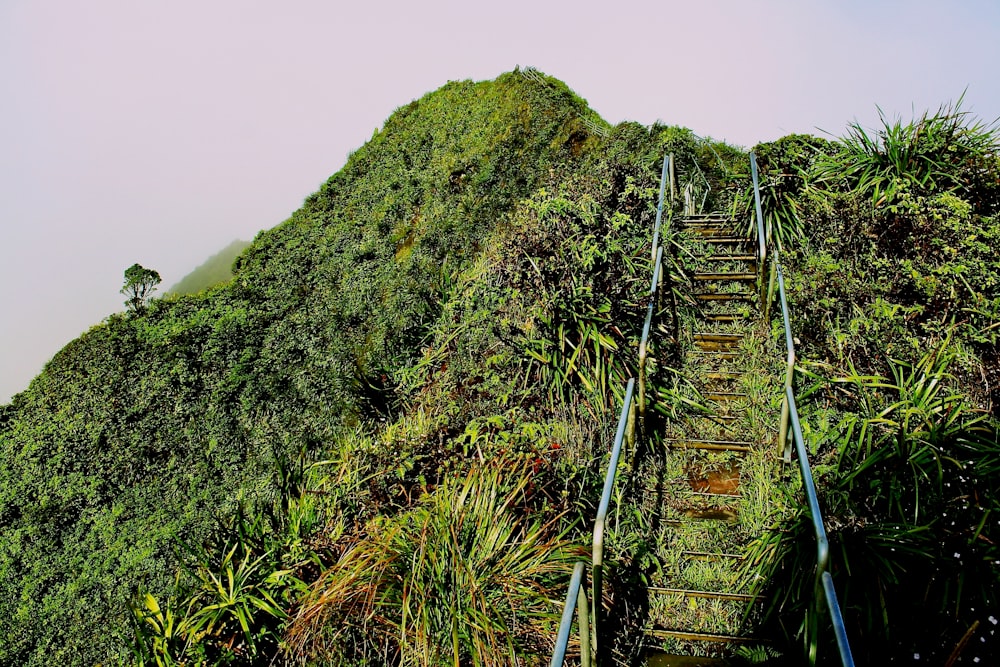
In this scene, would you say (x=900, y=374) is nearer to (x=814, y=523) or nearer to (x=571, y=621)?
(x=814, y=523)

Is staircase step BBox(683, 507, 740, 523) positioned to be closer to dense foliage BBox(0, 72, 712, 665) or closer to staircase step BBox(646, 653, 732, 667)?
dense foliage BBox(0, 72, 712, 665)

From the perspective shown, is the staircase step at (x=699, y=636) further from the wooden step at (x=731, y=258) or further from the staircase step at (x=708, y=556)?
the wooden step at (x=731, y=258)

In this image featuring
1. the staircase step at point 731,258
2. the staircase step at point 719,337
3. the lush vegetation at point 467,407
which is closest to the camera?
the lush vegetation at point 467,407

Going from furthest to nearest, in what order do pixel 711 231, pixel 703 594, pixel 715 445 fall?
pixel 711 231, pixel 715 445, pixel 703 594

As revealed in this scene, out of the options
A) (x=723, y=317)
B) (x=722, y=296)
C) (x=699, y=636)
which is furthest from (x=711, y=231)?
(x=699, y=636)

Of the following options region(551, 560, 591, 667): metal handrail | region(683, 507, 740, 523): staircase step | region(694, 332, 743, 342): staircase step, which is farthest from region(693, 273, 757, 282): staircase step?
region(551, 560, 591, 667): metal handrail

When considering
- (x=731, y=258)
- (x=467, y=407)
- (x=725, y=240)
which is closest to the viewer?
(x=467, y=407)

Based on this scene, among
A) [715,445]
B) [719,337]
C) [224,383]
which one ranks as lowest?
[715,445]

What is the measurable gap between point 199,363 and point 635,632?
6324 mm

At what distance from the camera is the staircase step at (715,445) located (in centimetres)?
432

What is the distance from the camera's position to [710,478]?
423cm

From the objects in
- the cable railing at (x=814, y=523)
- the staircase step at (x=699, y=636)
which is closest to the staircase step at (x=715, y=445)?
the cable railing at (x=814, y=523)

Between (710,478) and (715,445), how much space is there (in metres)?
0.24

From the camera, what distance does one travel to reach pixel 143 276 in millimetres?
8570
